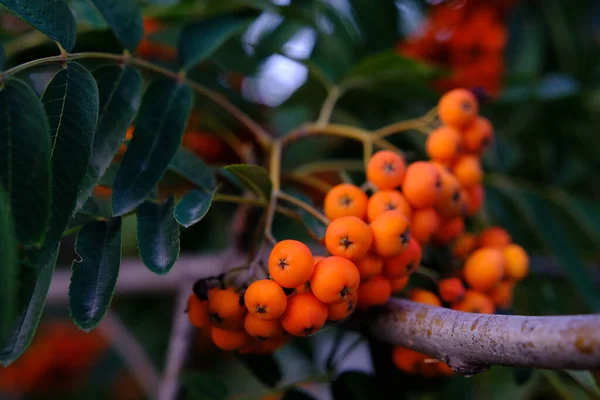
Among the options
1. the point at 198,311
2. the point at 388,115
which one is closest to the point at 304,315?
the point at 198,311

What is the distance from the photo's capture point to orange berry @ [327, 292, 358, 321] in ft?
2.94

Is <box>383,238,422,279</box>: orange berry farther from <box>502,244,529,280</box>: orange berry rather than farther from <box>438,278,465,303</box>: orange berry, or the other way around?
<box>502,244,529,280</box>: orange berry

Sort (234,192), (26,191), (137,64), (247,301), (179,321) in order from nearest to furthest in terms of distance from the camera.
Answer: (26,191) → (247,301) → (137,64) → (179,321) → (234,192)

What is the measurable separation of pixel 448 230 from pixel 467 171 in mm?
129

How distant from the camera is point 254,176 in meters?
1.00

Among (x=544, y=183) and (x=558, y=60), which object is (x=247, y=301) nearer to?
(x=544, y=183)

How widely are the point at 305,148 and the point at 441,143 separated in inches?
35.2

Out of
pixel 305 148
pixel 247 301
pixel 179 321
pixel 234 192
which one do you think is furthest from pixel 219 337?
pixel 305 148

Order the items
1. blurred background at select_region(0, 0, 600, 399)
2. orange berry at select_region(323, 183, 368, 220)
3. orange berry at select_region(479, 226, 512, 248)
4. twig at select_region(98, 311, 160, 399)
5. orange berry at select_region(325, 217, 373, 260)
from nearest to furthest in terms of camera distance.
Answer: orange berry at select_region(325, 217, 373, 260)
orange berry at select_region(323, 183, 368, 220)
orange berry at select_region(479, 226, 512, 248)
blurred background at select_region(0, 0, 600, 399)
twig at select_region(98, 311, 160, 399)

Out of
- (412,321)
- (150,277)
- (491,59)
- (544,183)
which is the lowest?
(150,277)

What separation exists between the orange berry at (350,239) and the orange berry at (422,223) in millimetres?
173

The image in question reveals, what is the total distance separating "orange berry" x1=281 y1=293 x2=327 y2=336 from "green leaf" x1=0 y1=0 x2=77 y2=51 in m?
0.58

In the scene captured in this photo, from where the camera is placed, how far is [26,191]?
27.9 inches

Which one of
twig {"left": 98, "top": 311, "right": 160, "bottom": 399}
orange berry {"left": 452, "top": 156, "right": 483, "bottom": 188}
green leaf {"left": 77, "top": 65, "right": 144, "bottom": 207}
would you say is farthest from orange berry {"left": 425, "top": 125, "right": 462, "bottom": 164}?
twig {"left": 98, "top": 311, "right": 160, "bottom": 399}
